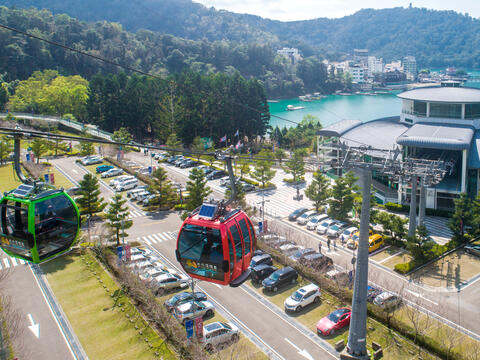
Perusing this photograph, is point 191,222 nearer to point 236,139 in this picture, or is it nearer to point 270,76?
point 236,139

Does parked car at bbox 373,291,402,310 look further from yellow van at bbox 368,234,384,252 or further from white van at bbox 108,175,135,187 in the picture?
white van at bbox 108,175,135,187

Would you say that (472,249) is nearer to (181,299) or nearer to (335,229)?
(335,229)

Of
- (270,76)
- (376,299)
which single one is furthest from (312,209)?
(270,76)

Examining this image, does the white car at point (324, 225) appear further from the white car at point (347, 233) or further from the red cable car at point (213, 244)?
the red cable car at point (213, 244)

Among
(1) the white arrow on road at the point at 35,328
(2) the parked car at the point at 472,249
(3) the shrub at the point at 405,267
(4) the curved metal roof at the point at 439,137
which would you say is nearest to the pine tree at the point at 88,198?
(1) the white arrow on road at the point at 35,328

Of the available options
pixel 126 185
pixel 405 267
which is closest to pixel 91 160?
pixel 126 185
